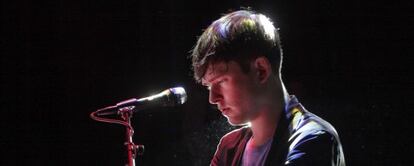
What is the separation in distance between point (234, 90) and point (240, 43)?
169 millimetres

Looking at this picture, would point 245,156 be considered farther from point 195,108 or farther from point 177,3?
point 177,3

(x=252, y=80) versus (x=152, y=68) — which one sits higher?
(x=252, y=80)

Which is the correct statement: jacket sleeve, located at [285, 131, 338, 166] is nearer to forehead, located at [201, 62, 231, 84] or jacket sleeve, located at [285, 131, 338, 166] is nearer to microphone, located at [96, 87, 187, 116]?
forehead, located at [201, 62, 231, 84]

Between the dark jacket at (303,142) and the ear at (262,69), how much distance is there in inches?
5.5

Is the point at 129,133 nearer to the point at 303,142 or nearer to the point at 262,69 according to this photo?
the point at 262,69

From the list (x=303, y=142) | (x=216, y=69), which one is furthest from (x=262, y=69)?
(x=303, y=142)

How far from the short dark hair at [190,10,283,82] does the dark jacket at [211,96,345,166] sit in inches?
7.7

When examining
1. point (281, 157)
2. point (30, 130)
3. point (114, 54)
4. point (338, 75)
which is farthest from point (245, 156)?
point (30, 130)

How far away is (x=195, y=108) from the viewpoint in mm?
3416

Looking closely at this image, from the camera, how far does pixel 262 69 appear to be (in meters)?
1.77

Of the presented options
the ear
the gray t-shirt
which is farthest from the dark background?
the ear

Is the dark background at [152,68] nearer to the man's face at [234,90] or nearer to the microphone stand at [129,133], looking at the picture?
the microphone stand at [129,133]

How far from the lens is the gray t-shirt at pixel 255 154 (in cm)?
178

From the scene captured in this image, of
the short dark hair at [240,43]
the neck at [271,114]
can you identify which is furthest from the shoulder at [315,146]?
the short dark hair at [240,43]
